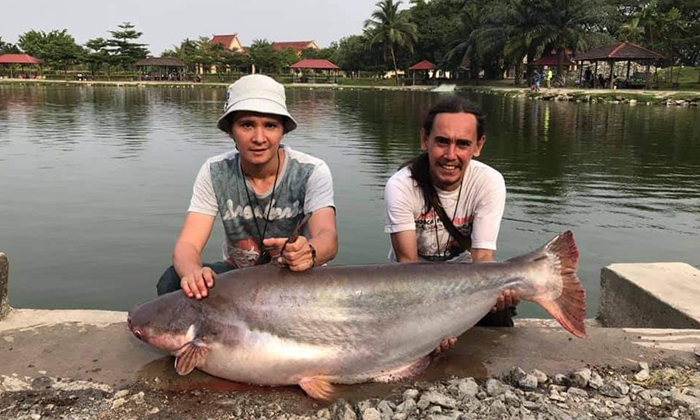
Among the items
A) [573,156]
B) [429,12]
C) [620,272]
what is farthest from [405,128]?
[429,12]

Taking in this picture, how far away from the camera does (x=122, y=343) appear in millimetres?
4000

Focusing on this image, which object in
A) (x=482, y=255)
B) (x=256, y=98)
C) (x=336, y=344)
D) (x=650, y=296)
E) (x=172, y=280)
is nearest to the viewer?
(x=336, y=344)

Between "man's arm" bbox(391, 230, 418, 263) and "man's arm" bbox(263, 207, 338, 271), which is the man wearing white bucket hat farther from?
"man's arm" bbox(391, 230, 418, 263)

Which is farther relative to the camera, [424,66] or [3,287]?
[424,66]

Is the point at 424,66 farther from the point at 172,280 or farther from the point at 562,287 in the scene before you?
the point at 562,287

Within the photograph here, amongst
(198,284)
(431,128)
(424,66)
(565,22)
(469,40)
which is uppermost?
(565,22)

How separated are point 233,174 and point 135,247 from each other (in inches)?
211

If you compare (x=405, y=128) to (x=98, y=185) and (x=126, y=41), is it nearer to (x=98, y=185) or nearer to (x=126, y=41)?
(x=98, y=185)

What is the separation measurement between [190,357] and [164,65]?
78528 mm

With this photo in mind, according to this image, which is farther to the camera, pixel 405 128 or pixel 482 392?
pixel 405 128

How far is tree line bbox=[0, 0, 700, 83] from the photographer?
54562mm

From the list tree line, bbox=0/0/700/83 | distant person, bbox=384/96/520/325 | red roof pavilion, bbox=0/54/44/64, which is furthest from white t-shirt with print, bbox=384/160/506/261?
red roof pavilion, bbox=0/54/44/64

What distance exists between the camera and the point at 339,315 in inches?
135

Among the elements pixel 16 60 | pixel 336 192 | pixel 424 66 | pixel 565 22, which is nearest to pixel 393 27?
pixel 424 66
